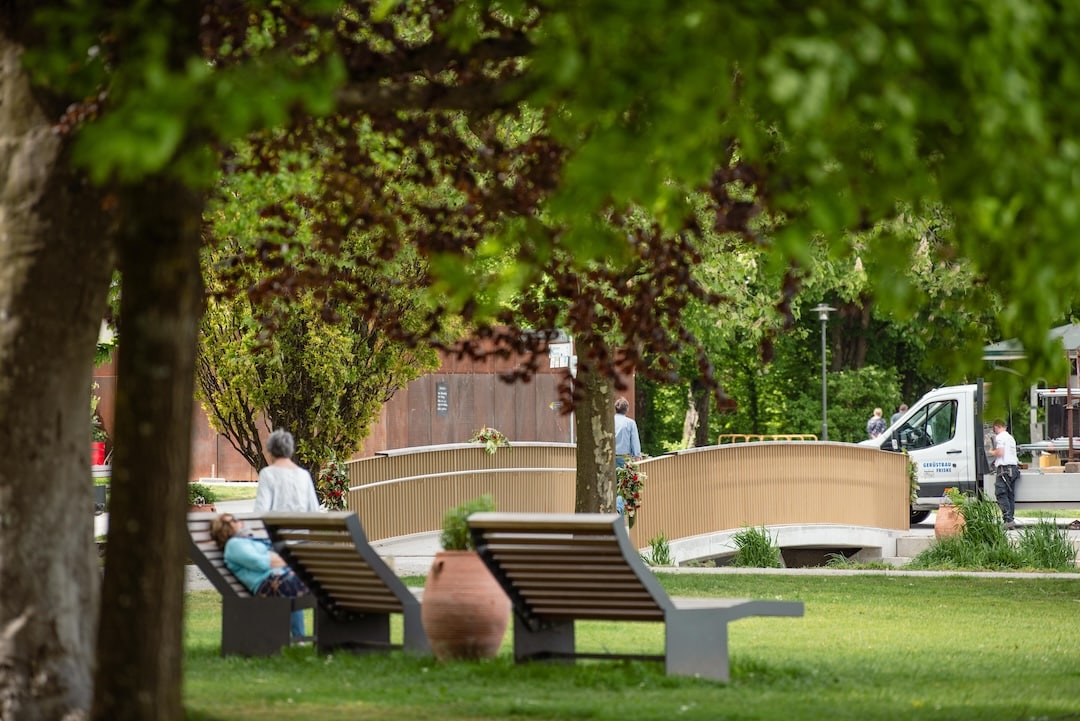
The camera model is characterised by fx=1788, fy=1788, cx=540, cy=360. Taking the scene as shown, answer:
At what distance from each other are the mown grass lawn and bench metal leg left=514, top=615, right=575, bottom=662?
0.12 m

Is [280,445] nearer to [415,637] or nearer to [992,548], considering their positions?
[415,637]

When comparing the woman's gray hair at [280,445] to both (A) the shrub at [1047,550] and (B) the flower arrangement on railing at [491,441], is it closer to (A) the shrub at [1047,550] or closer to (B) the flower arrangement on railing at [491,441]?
(B) the flower arrangement on railing at [491,441]

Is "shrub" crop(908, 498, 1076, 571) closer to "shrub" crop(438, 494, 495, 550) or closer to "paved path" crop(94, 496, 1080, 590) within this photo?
"paved path" crop(94, 496, 1080, 590)

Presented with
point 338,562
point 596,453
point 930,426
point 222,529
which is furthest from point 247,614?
point 930,426

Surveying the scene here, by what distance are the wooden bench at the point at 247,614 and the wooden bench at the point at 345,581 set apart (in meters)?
0.18

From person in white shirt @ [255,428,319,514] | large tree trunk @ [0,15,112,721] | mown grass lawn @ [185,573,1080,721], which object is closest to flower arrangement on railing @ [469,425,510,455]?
mown grass lawn @ [185,573,1080,721]

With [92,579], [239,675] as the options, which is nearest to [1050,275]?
[92,579]

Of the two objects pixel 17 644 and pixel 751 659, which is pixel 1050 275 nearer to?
pixel 17 644

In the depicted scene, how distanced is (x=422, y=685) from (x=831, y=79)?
5450 millimetres

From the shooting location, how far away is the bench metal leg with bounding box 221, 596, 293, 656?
33.3 feet

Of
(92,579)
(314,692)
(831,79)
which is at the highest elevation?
(831,79)

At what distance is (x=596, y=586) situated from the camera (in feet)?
30.2

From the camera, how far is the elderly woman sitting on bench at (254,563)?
1033cm

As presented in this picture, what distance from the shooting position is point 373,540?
20.0 m
